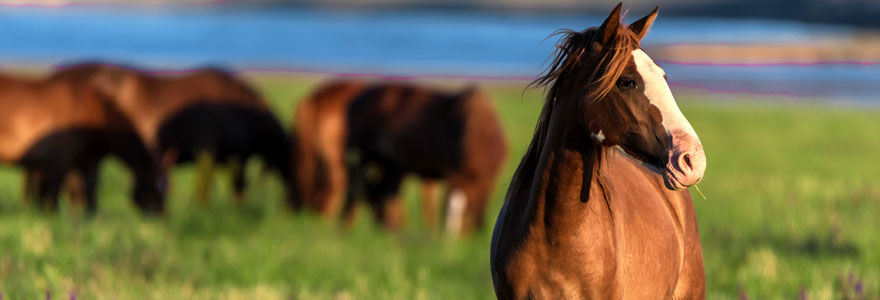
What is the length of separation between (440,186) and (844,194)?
14.6 feet

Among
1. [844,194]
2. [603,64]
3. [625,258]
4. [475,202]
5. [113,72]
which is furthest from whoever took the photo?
[113,72]

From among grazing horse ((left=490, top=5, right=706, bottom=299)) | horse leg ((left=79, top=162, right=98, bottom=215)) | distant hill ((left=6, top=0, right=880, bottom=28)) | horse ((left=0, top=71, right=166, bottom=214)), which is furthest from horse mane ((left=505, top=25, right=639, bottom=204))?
distant hill ((left=6, top=0, right=880, bottom=28))

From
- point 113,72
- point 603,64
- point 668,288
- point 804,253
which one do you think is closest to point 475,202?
point 804,253

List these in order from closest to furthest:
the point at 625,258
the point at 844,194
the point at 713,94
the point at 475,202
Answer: the point at 625,258
the point at 475,202
the point at 844,194
the point at 713,94

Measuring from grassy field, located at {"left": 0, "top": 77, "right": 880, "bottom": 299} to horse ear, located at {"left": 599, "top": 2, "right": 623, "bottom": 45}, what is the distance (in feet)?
8.39

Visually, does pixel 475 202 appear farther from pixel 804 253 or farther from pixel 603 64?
pixel 603 64

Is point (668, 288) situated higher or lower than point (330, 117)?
higher

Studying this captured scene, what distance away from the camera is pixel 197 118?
10859 millimetres

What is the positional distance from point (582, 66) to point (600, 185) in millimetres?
454

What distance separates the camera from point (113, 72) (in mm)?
11047

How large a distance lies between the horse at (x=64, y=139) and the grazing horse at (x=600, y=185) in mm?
6403

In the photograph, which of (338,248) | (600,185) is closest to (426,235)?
(338,248)

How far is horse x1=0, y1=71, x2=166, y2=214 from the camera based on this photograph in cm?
855

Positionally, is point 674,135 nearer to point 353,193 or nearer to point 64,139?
point 64,139
